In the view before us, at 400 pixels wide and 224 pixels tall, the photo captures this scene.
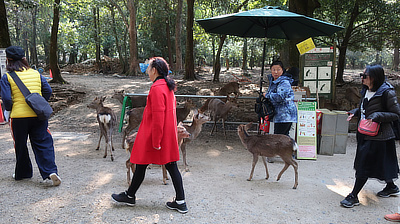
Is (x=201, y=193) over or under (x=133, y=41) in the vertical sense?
under

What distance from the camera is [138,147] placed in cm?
375

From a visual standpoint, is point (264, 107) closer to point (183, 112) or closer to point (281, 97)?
point (281, 97)

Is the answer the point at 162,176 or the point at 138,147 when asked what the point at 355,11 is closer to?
the point at 162,176

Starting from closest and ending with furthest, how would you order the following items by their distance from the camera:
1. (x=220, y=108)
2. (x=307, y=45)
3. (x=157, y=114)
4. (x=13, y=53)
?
(x=157, y=114) < (x=13, y=53) < (x=307, y=45) < (x=220, y=108)

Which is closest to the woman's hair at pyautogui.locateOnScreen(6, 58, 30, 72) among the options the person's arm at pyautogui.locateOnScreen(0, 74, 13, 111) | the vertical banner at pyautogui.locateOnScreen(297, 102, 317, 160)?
the person's arm at pyautogui.locateOnScreen(0, 74, 13, 111)

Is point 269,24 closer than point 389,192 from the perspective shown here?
No

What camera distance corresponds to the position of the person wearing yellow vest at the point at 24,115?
4.45 m

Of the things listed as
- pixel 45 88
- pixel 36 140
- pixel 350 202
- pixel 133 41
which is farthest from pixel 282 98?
pixel 133 41

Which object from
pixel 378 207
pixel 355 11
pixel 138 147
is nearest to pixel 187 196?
pixel 138 147

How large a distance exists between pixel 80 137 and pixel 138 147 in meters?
4.90

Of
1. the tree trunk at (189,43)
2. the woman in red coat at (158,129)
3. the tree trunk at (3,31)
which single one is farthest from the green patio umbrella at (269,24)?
the tree trunk at (189,43)

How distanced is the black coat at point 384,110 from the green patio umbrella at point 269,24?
6.85 ft

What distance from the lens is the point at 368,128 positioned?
4.07 meters

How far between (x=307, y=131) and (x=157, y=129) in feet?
13.3
